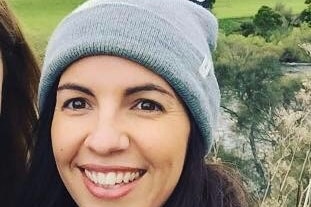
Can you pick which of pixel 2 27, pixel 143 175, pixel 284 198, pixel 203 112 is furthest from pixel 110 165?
pixel 284 198

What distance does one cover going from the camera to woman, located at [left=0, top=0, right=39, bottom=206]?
188cm

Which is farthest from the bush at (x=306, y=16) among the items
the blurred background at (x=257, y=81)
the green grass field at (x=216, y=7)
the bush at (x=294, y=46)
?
the bush at (x=294, y=46)

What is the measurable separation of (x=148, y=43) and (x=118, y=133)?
20 centimetres

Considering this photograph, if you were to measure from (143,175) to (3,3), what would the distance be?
0.67m

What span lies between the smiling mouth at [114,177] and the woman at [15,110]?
53cm

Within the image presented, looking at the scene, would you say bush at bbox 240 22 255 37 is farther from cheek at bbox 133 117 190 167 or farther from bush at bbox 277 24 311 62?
cheek at bbox 133 117 190 167

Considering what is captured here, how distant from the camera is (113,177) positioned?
4.74ft

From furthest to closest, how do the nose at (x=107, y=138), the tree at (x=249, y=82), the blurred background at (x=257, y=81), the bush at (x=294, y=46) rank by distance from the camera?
the bush at (x=294, y=46) < the tree at (x=249, y=82) < the blurred background at (x=257, y=81) < the nose at (x=107, y=138)

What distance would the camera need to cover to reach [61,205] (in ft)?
5.62

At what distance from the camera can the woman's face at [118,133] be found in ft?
4.66

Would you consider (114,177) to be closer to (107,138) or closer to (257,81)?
(107,138)

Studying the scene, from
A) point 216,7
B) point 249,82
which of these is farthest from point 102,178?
point 216,7

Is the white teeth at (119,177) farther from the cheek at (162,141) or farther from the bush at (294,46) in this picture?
the bush at (294,46)

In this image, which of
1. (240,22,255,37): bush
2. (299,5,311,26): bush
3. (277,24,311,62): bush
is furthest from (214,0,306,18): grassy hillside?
(277,24,311,62): bush
